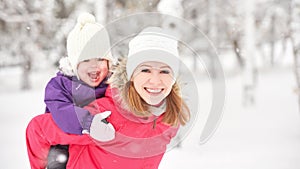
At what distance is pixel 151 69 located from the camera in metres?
1.14

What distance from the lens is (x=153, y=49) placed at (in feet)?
3.63

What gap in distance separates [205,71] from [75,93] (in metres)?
0.40

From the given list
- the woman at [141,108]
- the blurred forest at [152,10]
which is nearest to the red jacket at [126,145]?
the woman at [141,108]

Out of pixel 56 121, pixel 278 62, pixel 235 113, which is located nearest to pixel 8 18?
pixel 235 113

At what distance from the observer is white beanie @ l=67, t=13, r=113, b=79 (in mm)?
1295

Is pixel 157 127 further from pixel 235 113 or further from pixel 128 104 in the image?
pixel 235 113

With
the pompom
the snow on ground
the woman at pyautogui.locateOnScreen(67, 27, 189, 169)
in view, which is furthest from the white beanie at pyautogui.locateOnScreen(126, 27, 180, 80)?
the snow on ground

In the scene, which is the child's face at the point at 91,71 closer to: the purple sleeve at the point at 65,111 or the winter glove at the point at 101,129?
the purple sleeve at the point at 65,111

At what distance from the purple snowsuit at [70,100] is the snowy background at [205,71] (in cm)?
20

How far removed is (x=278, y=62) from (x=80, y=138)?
11.7 metres

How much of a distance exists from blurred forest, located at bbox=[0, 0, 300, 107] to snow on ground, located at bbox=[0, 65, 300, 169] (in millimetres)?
534

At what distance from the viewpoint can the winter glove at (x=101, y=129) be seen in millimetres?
1144

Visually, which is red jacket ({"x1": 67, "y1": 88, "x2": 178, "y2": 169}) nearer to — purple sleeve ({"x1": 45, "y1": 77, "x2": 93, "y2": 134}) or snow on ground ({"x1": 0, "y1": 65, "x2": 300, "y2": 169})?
purple sleeve ({"x1": 45, "y1": 77, "x2": 93, "y2": 134})

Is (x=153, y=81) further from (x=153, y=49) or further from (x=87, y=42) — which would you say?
(x=87, y=42)
